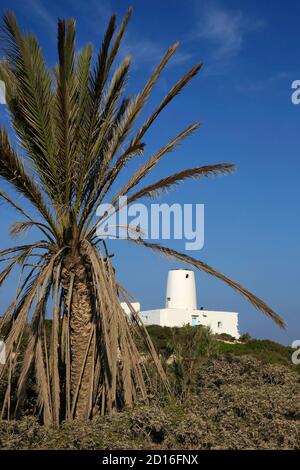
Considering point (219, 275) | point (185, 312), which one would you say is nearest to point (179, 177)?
point (219, 275)

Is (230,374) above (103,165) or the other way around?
the other way around

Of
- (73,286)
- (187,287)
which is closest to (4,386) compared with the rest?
(73,286)

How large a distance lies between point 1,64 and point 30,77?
34.6 inches

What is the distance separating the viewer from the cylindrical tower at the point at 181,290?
45.2m

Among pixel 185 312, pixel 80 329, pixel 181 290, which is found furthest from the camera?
pixel 181 290

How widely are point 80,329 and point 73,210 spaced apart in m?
1.72

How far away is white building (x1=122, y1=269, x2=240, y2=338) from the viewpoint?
138ft

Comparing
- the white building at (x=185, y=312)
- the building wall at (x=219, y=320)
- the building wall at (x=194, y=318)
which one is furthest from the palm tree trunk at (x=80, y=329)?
the building wall at (x=219, y=320)

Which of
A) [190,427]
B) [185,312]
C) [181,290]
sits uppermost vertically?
[181,290]

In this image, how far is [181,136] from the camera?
896 centimetres

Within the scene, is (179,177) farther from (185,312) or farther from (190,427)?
(185,312)

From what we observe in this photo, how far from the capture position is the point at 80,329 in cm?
812
